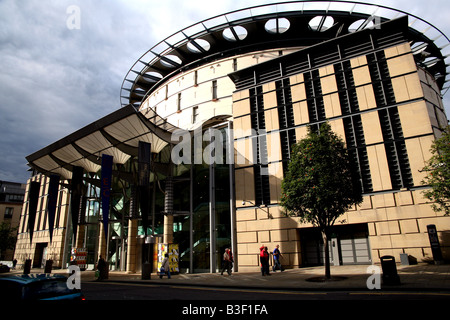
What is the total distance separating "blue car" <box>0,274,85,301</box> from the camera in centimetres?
586

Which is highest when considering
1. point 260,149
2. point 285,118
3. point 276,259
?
point 285,118

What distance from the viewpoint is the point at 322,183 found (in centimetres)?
1418

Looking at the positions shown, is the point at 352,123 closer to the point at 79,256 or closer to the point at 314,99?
the point at 314,99

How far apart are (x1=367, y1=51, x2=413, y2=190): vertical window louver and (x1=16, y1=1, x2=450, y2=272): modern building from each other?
3.0 inches

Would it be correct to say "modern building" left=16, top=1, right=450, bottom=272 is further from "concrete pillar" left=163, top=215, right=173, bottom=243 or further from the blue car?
the blue car

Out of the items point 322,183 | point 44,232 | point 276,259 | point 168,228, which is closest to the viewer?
point 322,183

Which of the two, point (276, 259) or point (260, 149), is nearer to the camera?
point (276, 259)

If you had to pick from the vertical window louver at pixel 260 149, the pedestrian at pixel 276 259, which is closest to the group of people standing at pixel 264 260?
the pedestrian at pixel 276 259

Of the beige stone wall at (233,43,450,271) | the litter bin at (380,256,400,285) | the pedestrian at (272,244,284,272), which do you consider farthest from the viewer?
the pedestrian at (272,244,284,272)

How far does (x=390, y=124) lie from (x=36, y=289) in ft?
70.4

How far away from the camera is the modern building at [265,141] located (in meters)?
19.5

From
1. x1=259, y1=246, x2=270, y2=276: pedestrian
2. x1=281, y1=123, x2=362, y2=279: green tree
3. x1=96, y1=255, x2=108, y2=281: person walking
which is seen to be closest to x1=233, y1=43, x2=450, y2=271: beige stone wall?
x1=259, y1=246, x2=270, y2=276: pedestrian

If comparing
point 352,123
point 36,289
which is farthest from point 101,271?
point 352,123
